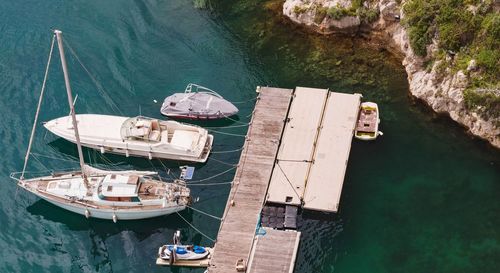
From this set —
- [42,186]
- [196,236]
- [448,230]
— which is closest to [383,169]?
[448,230]

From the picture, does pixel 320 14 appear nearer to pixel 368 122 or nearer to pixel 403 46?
pixel 403 46

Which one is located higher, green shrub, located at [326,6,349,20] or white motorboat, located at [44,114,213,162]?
green shrub, located at [326,6,349,20]

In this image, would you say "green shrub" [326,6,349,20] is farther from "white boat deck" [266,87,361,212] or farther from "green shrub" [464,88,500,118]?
"green shrub" [464,88,500,118]

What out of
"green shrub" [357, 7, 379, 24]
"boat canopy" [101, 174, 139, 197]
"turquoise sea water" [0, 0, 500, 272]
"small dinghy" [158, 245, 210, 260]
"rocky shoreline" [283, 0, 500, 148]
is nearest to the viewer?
"small dinghy" [158, 245, 210, 260]

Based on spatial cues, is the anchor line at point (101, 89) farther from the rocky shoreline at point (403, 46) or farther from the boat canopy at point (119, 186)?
the rocky shoreline at point (403, 46)

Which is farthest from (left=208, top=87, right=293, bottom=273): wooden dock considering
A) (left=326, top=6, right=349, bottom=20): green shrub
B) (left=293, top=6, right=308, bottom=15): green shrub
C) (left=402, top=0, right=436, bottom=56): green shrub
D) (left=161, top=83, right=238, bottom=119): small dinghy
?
(left=402, top=0, right=436, bottom=56): green shrub

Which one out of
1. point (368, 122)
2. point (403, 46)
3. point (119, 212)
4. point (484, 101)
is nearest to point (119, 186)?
point (119, 212)

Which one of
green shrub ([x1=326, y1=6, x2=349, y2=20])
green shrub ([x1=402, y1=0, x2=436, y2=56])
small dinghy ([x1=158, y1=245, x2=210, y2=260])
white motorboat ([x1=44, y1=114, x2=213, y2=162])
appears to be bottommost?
small dinghy ([x1=158, y1=245, x2=210, y2=260])
